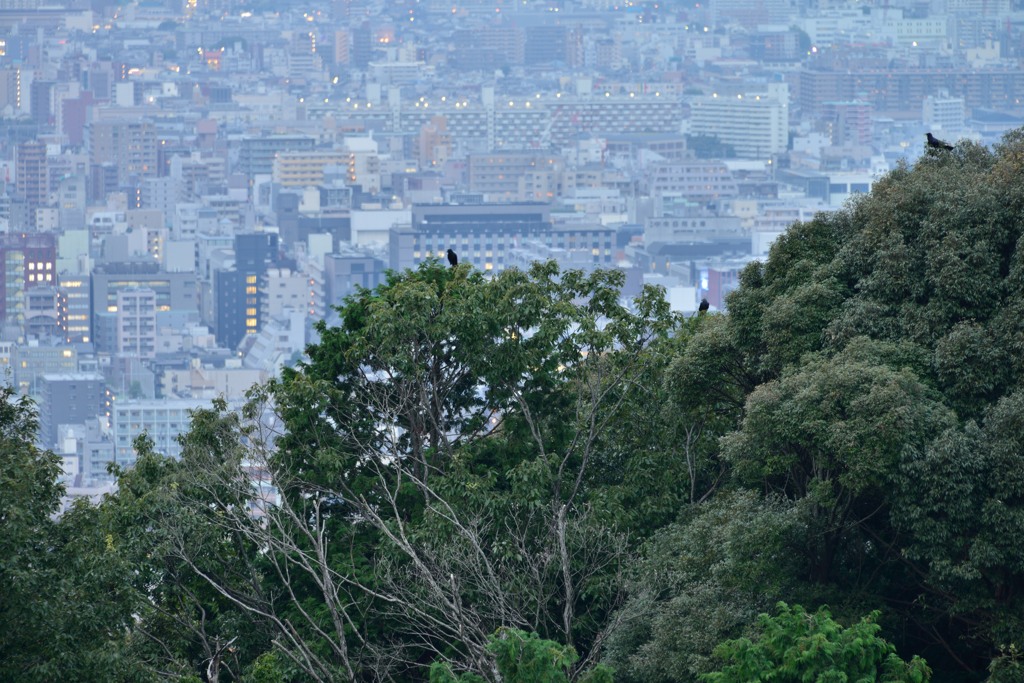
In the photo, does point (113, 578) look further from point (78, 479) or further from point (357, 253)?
point (357, 253)

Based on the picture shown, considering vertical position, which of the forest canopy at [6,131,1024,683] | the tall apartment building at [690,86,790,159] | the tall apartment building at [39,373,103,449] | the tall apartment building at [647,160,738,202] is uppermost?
the forest canopy at [6,131,1024,683]

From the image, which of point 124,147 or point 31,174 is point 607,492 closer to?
point 31,174

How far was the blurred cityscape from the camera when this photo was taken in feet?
383

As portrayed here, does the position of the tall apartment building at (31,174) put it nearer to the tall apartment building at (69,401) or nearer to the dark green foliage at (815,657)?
the tall apartment building at (69,401)

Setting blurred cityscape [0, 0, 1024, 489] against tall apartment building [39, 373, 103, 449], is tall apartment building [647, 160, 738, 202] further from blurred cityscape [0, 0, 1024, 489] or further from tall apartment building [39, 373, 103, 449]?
tall apartment building [39, 373, 103, 449]

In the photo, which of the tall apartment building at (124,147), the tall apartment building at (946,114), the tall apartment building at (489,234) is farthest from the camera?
the tall apartment building at (946,114)

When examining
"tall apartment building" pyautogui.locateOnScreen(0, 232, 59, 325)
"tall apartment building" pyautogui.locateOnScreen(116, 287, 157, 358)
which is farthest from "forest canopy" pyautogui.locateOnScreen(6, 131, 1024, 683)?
"tall apartment building" pyautogui.locateOnScreen(0, 232, 59, 325)

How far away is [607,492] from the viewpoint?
1110cm

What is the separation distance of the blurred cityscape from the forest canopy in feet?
258

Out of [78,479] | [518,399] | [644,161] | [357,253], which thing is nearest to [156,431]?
[78,479]

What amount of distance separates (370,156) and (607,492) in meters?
143

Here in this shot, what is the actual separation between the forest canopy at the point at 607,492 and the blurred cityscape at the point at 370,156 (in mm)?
78782

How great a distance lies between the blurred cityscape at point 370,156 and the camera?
117 m

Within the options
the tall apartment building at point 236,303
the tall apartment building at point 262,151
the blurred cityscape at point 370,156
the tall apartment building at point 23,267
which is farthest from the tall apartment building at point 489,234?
the tall apartment building at point 262,151
